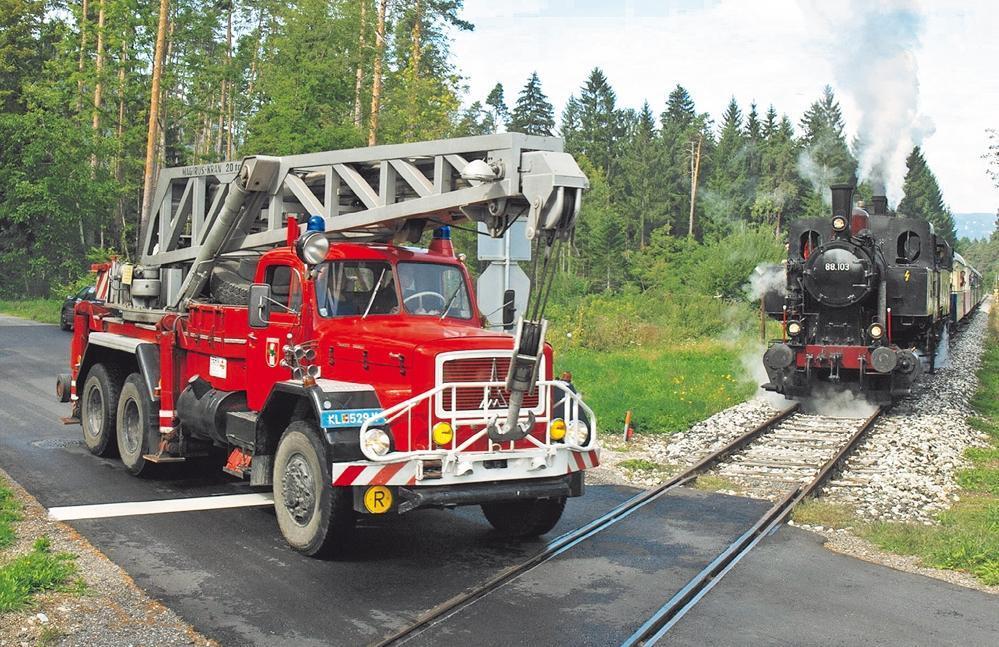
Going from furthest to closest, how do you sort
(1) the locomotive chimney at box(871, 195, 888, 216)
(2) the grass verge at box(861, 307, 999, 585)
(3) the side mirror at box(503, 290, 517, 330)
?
(1) the locomotive chimney at box(871, 195, 888, 216), (3) the side mirror at box(503, 290, 517, 330), (2) the grass verge at box(861, 307, 999, 585)

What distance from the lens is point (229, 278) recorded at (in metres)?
10.5

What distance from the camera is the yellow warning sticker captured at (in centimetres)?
698

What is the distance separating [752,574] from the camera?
7.36m

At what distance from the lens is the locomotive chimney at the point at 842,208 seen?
632 inches

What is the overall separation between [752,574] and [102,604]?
14.9 feet

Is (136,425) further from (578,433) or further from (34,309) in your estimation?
(34,309)

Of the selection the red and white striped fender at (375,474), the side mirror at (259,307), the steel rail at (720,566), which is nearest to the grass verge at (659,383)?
the steel rail at (720,566)

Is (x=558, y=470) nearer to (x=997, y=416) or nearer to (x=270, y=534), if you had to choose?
(x=270, y=534)

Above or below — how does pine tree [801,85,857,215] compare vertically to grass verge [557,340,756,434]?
above

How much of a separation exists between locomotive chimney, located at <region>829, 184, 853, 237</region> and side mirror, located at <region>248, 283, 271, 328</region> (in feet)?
35.6

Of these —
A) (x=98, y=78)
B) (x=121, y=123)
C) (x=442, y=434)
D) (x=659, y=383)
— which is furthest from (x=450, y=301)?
(x=121, y=123)

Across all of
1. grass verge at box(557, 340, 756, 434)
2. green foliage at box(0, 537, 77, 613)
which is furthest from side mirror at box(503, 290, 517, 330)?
grass verge at box(557, 340, 756, 434)

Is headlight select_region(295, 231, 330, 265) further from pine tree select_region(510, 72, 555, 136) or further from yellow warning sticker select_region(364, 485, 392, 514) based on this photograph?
pine tree select_region(510, 72, 555, 136)

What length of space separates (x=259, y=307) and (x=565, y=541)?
321cm
